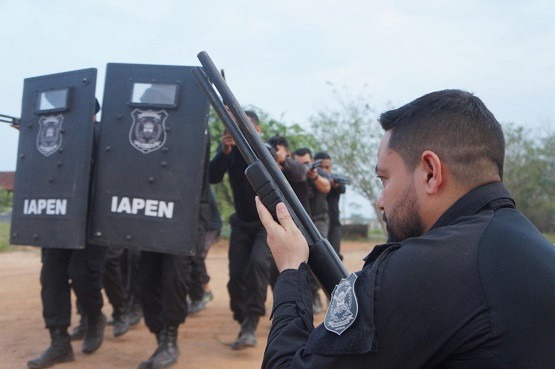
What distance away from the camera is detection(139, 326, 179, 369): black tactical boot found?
450cm

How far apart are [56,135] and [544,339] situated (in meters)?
3.99

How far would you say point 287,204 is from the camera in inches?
80.2

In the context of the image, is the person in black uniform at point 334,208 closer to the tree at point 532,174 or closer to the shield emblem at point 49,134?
the shield emblem at point 49,134

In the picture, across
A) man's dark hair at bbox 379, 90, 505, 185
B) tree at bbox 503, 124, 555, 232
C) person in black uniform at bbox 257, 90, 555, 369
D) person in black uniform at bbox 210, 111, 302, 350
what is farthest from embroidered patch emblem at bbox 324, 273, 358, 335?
tree at bbox 503, 124, 555, 232

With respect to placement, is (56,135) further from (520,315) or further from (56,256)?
(520,315)

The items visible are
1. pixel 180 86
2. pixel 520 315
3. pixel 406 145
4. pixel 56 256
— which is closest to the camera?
pixel 520 315

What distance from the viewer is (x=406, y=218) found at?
164 cm

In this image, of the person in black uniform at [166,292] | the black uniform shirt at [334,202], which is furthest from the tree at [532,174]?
the person in black uniform at [166,292]

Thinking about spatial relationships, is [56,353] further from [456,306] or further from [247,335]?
[456,306]

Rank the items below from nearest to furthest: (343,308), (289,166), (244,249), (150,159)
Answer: (343,308), (150,159), (244,249), (289,166)

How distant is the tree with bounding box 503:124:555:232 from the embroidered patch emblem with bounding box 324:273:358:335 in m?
23.6

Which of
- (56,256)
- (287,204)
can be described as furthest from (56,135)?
(287,204)

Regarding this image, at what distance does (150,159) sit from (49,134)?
33.7 inches

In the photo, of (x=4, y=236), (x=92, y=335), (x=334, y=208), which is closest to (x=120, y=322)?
(x=92, y=335)
